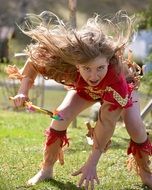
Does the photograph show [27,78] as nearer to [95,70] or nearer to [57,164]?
[95,70]

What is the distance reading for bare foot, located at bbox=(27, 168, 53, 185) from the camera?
14.8 ft

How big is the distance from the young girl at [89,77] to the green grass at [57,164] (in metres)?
0.14

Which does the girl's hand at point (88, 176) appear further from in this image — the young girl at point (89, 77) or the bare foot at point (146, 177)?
the bare foot at point (146, 177)

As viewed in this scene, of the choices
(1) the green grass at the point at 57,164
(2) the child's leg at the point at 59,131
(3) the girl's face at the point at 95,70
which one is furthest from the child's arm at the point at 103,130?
(1) the green grass at the point at 57,164

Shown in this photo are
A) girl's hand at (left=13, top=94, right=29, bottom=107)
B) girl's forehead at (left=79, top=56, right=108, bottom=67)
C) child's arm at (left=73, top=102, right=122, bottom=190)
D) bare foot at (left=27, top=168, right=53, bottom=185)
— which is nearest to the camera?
girl's forehead at (left=79, top=56, right=108, bottom=67)

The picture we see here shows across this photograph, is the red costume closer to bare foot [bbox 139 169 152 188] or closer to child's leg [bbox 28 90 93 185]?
child's leg [bbox 28 90 93 185]

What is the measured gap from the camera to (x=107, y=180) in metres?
4.77

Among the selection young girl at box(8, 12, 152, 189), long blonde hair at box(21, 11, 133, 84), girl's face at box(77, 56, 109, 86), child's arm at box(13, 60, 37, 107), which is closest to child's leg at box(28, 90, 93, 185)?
young girl at box(8, 12, 152, 189)

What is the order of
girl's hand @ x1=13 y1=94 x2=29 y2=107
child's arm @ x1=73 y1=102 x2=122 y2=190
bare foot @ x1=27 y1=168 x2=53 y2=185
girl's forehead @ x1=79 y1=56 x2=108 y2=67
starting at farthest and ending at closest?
bare foot @ x1=27 y1=168 x2=53 y2=185, girl's hand @ x1=13 y1=94 x2=29 y2=107, child's arm @ x1=73 y1=102 x2=122 y2=190, girl's forehead @ x1=79 y1=56 x2=108 y2=67

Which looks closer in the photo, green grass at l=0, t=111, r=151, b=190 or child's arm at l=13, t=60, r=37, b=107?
child's arm at l=13, t=60, r=37, b=107

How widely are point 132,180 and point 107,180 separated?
19 cm

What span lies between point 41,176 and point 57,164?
713 millimetres

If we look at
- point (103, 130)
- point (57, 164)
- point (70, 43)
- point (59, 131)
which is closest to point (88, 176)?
point (103, 130)

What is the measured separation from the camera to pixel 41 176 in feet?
14.9
